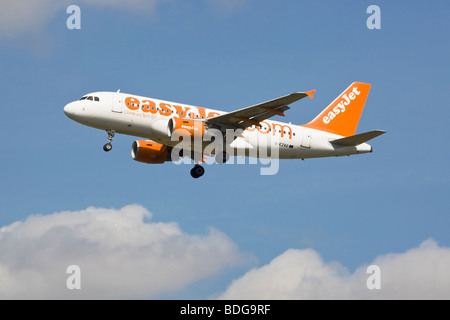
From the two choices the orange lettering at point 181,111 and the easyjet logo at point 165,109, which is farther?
the orange lettering at point 181,111

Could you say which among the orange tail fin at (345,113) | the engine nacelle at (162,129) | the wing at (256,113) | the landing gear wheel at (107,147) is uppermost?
the orange tail fin at (345,113)

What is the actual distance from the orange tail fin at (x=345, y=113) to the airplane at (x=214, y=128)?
0.25ft

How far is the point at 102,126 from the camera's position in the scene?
160ft

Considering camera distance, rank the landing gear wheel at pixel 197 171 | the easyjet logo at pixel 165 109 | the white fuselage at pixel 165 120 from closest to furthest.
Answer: the white fuselage at pixel 165 120 → the easyjet logo at pixel 165 109 → the landing gear wheel at pixel 197 171

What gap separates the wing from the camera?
4547 cm

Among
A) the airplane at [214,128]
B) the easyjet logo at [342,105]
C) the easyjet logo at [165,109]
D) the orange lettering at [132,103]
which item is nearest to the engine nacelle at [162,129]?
the airplane at [214,128]

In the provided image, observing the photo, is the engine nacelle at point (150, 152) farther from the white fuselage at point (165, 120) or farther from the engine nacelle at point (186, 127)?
the engine nacelle at point (186, 127)

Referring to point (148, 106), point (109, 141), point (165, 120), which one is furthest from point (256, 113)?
point (109, 141)

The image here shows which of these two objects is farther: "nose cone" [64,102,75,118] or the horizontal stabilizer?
the horizontal stabilizer

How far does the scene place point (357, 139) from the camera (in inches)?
2087

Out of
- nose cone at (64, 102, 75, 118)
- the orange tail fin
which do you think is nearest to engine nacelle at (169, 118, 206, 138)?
nose cone at (64, 102, 75, 118)

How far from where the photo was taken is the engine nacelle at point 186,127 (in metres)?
48.5

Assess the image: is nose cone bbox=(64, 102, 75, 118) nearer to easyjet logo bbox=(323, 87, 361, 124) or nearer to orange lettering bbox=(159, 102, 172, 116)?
orange lettering bbox=(159, 102, 172, 116)

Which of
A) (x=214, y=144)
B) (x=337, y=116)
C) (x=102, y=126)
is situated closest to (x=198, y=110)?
(x=214, y=144)
